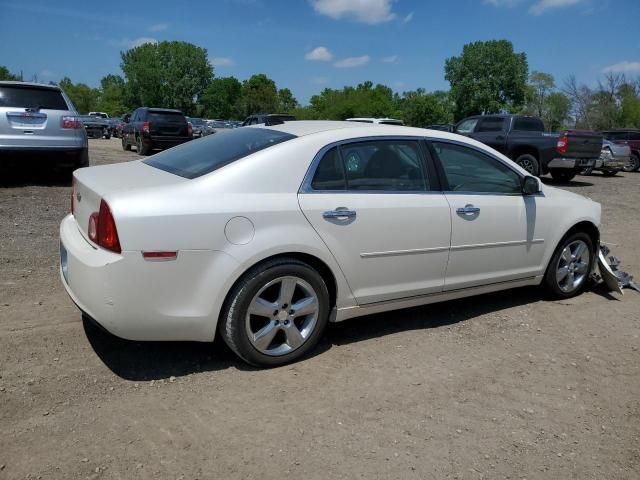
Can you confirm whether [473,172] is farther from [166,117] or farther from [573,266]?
[166,117]

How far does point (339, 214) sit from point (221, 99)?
92224 mm

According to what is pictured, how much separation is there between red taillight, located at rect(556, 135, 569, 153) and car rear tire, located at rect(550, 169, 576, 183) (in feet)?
4.47

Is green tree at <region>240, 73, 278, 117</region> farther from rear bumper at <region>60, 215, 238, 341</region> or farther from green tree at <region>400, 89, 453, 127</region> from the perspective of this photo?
rear bumper at <region>60, 215, 238, 341</region>

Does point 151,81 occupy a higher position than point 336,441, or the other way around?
point 151,81

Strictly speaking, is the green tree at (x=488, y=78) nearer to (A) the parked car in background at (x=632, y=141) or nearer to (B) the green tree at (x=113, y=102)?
(A) the parked car in background at (x=632, y=141)

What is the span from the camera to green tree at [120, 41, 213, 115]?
8681cm

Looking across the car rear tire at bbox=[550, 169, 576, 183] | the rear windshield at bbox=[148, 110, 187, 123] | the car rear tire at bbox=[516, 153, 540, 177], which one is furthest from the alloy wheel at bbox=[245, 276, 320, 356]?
the rear windshield at bbox=[148, 110, 187, 123]

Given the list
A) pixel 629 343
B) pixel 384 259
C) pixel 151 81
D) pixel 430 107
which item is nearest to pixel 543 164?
pixel 629 343

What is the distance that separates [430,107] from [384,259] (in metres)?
69.0

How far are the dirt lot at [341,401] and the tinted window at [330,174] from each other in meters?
1.16

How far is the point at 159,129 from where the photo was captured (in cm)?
1839

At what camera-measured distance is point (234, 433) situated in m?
2.83

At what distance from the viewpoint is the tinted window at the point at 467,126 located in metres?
15.7

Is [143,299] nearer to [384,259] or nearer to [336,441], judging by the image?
[336,441]
